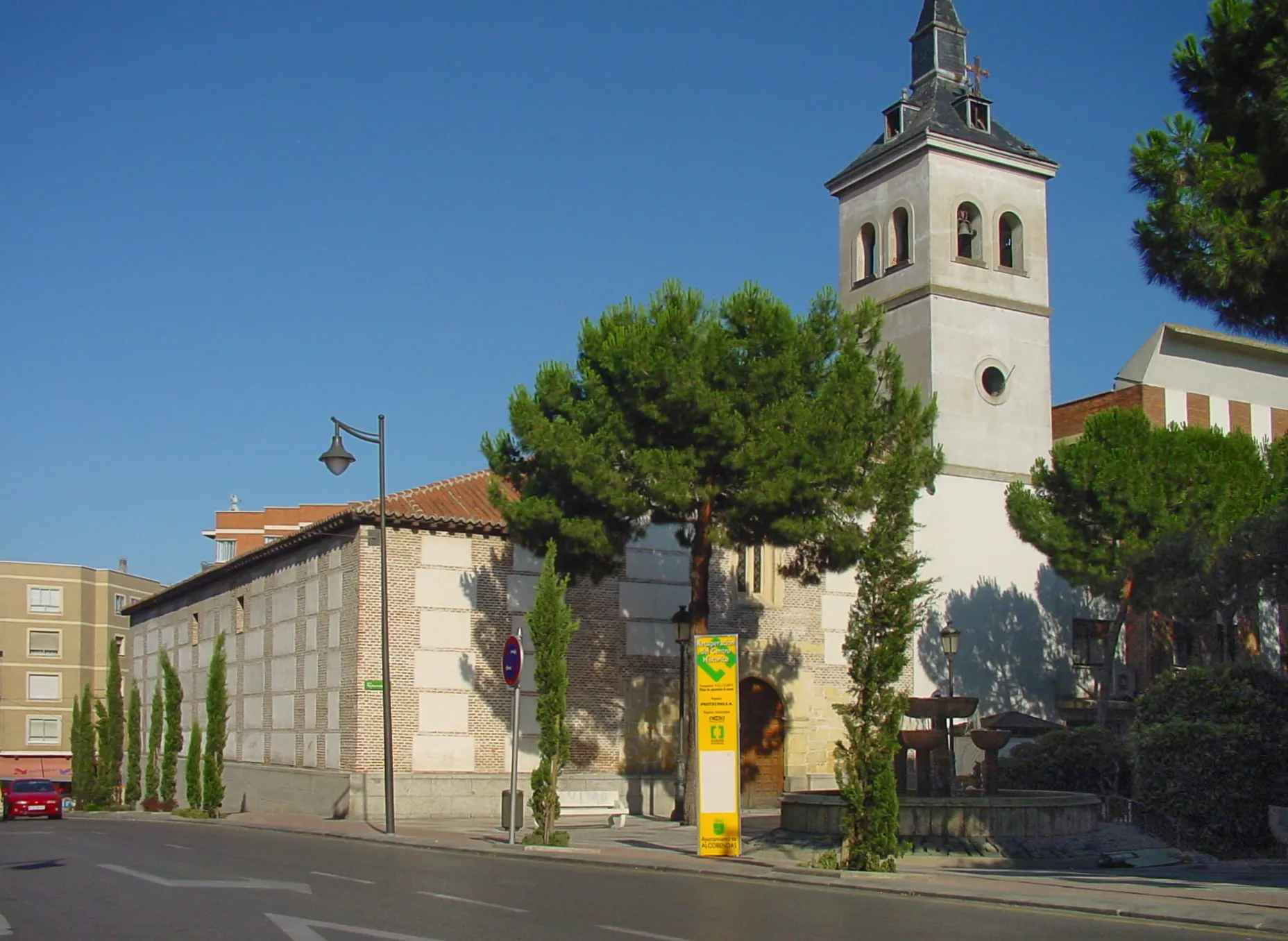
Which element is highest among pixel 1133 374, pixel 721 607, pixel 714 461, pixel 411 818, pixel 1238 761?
pixel 1133 374

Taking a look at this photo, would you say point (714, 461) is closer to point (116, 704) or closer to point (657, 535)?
point (657, 535)

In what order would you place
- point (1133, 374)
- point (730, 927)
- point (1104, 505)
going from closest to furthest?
point (730, 927)
point (1104, 505)
point (1133, 374)

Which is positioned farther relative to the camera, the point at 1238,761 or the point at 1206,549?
the point at 1206,549

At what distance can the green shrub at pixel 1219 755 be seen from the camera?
19109 mm

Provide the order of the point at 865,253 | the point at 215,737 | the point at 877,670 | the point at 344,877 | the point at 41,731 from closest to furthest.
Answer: the point at 344,877, the point at 877,670, the point at 215,737, the point at 865,253, the point at 41,731

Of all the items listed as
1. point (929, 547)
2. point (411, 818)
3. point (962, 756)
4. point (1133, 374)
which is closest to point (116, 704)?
point (411, 818)

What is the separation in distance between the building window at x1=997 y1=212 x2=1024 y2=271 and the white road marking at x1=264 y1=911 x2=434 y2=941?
34289 millimetres

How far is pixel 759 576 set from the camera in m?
32.9

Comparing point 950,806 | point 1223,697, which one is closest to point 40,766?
point 950,806

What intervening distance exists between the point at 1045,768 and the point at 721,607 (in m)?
8.80

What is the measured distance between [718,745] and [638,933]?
7.21 meters

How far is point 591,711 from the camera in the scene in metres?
30.4

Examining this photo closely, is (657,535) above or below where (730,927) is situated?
above

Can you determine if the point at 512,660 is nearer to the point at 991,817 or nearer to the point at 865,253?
the point at 991,817
